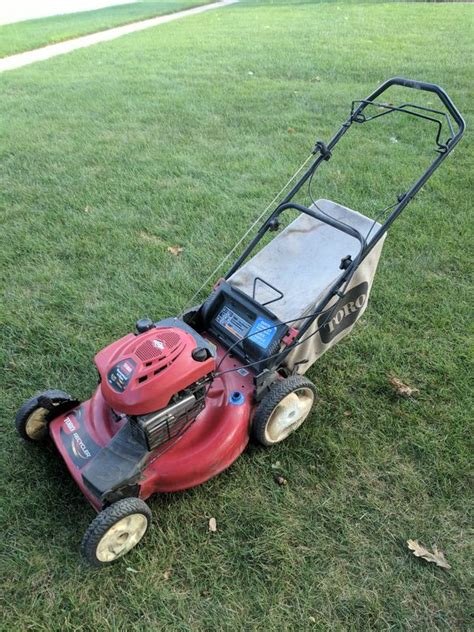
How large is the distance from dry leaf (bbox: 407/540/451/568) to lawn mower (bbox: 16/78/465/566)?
720 millimetres

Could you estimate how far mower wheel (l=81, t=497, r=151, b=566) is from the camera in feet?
6.31

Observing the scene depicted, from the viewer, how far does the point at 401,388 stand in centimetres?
283

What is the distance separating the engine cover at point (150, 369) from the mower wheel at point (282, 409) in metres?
0.35

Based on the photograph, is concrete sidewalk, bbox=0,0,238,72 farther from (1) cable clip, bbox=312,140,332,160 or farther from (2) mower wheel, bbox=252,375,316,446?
(2) mower wheel, bbox=252,375,316,446

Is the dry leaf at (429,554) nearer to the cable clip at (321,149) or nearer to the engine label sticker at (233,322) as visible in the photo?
the engine label sticker at (233,322)

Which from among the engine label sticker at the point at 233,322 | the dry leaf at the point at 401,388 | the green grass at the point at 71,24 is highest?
the green grass at the point at 71,24

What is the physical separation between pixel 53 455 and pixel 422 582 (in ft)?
5.43

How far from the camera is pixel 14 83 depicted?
746 cm

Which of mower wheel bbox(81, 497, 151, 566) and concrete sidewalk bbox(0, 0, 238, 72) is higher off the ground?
concrete sidewalk bbox(0, 0, 238, 72)

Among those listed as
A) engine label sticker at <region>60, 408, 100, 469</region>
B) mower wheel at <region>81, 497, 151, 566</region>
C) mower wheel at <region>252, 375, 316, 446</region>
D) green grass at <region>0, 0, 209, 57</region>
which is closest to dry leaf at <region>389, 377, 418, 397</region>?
mower wheel at <region>252, 375, 316, 446</region>

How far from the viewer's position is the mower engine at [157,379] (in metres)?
1.97

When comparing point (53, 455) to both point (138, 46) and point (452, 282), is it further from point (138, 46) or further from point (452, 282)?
point (138, 46)

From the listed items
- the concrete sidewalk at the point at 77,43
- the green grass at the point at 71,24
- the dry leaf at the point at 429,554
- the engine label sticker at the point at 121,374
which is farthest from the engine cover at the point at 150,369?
the green grass at the point at 71,24

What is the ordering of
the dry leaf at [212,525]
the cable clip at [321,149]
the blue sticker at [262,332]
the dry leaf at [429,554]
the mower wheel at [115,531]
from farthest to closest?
the cable clip at [321,149], the blue sticker at [262,332], the dry leaf at [212,525], the dry leaf at [429,554], the mower wheel at [115,531]
